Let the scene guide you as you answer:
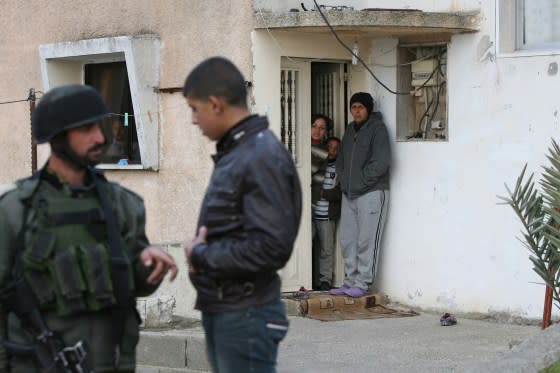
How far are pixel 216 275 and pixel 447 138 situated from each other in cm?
666

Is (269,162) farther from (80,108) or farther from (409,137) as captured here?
(409,137)

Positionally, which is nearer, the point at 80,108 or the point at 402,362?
the point at 80,108

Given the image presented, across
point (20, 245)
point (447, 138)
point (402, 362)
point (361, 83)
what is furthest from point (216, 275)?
point (361, 83)

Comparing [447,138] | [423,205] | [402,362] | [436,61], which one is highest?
[436,61]

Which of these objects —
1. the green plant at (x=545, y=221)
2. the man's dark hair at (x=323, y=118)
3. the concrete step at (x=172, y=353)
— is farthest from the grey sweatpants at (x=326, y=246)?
the green plant at (x=545, y=221)

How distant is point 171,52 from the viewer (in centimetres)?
1119

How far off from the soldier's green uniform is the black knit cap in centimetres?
678

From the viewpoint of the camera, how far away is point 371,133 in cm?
1063

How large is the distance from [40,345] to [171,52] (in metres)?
7.51

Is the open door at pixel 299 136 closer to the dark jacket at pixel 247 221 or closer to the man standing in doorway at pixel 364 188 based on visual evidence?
the man standing in doorway at pixel 364 188

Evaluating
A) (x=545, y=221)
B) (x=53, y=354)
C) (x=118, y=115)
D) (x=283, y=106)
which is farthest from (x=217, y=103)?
(x=118, y=115)

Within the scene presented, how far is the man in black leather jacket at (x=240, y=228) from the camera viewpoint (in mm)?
3902

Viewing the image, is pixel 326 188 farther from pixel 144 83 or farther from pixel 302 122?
pixel 144 83

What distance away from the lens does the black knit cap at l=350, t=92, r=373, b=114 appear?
10680 millimetres
